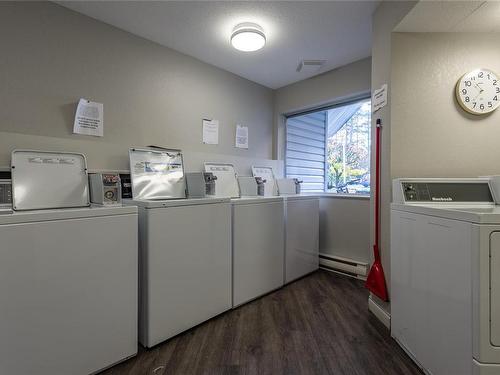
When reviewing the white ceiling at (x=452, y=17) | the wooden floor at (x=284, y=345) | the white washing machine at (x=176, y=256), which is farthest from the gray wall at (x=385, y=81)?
the white washing machine at (x=176, y=256)

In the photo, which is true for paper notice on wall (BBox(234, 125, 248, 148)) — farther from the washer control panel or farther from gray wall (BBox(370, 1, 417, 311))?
the washer control panel

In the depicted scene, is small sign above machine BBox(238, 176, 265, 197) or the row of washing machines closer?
the row of washing machines

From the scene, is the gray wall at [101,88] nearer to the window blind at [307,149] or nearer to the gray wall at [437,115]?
the window blind at [307,149]

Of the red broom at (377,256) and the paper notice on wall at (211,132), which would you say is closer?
the red broom at (377,256)

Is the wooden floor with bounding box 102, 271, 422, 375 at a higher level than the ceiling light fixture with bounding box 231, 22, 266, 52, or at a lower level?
lower

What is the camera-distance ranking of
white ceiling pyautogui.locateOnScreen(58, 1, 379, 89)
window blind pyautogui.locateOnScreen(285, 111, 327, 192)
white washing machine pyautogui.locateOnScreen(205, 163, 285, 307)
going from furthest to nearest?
window blind pyautogui.locateOnScreen(285, 111, 327, 192), white washing machine pyautogui.locateOnScreen(205, 163, 285, 307), white ceiling pyautogui.locateOnScreen(58, 1, 379, 89)

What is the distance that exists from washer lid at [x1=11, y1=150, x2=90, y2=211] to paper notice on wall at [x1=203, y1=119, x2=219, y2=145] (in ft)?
3.94

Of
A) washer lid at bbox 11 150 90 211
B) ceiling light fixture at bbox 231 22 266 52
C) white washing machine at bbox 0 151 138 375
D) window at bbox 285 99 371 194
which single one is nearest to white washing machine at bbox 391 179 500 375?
window at bbox 285 99 371 194

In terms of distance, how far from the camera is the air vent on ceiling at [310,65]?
8.91 feet

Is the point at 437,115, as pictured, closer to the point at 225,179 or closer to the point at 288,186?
the point at 288,186

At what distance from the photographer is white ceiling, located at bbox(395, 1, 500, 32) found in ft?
4.89

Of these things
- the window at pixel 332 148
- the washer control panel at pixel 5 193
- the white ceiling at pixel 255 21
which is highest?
the white ceiling at pixel 255 21

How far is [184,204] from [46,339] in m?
0.96

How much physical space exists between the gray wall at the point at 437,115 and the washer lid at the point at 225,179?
155 cm
